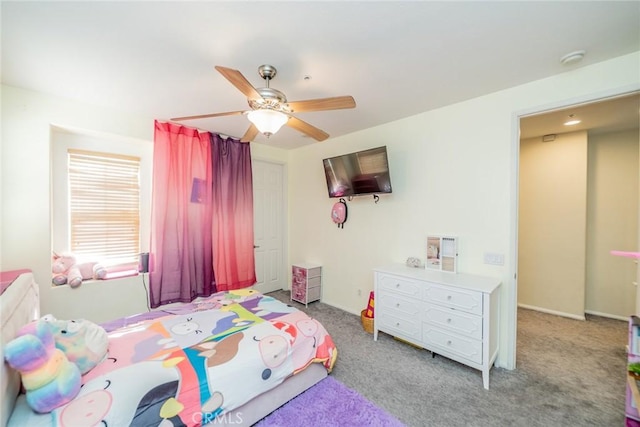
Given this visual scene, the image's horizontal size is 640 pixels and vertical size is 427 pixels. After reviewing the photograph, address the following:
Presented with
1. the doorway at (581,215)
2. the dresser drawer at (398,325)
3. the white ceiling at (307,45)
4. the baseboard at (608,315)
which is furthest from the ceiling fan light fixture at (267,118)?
the baseboard at (608,315)

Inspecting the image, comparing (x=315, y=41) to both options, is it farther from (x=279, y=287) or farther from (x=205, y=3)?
(x=279, y=287)

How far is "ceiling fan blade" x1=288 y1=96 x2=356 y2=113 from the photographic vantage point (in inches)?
66.7

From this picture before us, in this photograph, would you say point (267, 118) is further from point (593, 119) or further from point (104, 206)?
point (593, 119)

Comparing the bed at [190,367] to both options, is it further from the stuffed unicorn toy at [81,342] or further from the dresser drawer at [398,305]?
the dresser drawer at [398,305]

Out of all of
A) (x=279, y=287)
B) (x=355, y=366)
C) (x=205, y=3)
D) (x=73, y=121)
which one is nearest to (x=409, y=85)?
(x=205, y=3)

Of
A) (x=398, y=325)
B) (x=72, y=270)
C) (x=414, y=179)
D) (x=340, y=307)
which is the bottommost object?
(x=340, y=307)

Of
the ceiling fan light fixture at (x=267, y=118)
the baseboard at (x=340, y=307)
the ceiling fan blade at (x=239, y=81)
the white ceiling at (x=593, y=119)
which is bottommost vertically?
the baseboard at (x=340, y=307)

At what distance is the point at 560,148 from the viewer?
3.60 meters

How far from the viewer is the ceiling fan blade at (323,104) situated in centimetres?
169

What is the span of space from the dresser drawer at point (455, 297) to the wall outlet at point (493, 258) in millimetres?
541

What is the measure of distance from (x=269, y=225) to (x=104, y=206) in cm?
231

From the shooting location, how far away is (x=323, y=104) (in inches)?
69.2

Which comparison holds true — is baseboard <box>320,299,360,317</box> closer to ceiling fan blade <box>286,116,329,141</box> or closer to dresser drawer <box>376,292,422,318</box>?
dresser drawer <box>376,292,422,318</box>

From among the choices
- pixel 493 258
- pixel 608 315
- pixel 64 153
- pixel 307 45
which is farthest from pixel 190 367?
pixel 608 315
